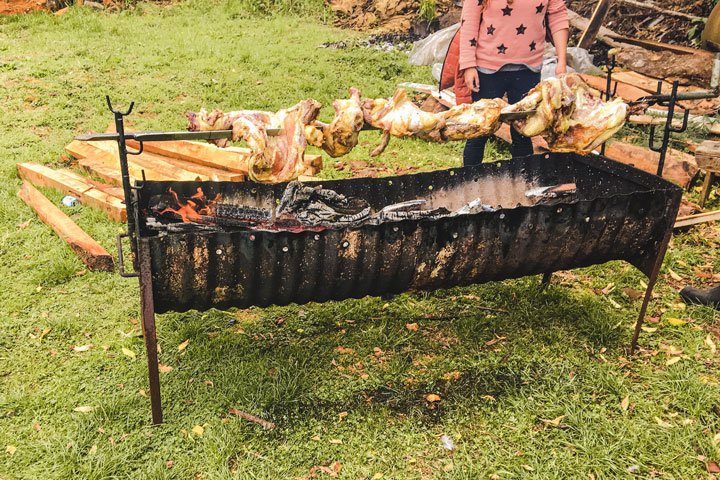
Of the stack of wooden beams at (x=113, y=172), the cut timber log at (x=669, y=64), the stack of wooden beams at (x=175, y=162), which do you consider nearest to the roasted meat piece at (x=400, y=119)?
the stack of wooden beams at (x=113, y=172)

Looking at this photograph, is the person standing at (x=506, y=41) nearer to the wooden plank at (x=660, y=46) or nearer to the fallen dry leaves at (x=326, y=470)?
the fallen dry leaves at (x=326, y=470)

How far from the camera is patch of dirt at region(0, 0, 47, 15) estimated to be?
13258 millimetres

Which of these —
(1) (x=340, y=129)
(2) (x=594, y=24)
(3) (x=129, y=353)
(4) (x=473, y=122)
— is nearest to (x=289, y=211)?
(1) (x=340, y=129)

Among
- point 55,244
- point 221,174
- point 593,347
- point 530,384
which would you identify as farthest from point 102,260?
point 593,347

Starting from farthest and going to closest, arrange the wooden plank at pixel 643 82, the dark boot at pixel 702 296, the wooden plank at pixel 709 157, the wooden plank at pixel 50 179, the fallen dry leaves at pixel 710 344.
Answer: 1. the wooden plank at pixel 643 82
2. the wooden plank at pixel 50 179
3. the wooden plank at pixel 709 157
4. the dark boot at pixel 702 296
5. the fallen dry leaves at pixel 710 344

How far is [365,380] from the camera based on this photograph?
13.3ft

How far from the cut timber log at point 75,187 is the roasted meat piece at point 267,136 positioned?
272cm

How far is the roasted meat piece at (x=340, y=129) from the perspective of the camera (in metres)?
3.59

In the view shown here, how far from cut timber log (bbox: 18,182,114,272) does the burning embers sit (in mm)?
1658

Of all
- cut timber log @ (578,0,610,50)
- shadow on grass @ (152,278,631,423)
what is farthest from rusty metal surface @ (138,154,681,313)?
cut timber log @ (578,0,610,50)

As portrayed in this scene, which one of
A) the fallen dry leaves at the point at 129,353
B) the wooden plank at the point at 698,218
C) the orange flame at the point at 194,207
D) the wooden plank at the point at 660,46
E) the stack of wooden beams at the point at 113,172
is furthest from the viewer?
the wooden plank at the point at 660,46

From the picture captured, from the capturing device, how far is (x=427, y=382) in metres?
4.02

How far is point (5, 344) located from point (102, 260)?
1.07m

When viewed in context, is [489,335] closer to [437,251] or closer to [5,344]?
[437,251]
